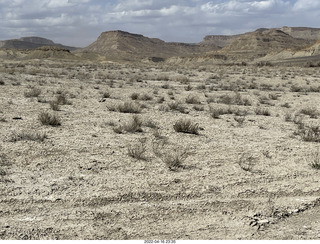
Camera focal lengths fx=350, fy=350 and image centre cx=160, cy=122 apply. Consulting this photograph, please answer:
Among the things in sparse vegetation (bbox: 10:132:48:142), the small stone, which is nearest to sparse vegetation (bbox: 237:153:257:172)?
the small stone

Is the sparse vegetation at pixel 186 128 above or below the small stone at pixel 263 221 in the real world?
above

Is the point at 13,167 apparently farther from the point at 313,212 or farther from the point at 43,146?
the point at 313,212

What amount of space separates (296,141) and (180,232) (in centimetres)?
570

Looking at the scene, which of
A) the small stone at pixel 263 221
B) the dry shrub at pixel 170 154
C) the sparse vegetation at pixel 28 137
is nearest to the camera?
the small stone at pixel 263 221

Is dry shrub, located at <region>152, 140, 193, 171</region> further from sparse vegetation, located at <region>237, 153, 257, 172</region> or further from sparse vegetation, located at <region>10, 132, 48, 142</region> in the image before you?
sparse vegetation, located at <region>10, 132, 48, 142</region>

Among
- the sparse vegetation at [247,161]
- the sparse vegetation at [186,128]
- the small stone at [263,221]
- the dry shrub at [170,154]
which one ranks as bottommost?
A: the small stone at [263,221]

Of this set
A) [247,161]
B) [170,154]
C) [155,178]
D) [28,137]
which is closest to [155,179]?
[155,178]

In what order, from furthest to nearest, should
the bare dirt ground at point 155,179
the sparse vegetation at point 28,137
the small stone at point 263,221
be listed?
the sparse vegetation at point 28,137 → the small stone at point 263,221 → the bare dirt ground at point 155,179

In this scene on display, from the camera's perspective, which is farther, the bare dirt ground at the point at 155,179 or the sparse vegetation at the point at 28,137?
the sparse vegetation at the point at 28,137

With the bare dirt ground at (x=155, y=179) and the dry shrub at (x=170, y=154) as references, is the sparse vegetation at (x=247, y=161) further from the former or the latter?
the dry shrub at (x=170, y=154)

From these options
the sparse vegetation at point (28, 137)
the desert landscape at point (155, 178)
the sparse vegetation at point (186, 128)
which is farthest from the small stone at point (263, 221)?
the sparse vegetation at point (28, 137)

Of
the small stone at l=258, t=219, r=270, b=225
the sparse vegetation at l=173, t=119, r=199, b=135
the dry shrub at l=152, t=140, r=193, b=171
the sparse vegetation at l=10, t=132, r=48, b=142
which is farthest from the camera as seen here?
the sparse vegetation at l=173, t=119, r=199, b=135

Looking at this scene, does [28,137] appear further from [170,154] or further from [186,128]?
[186,128]

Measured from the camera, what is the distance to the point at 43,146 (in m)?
7.71
